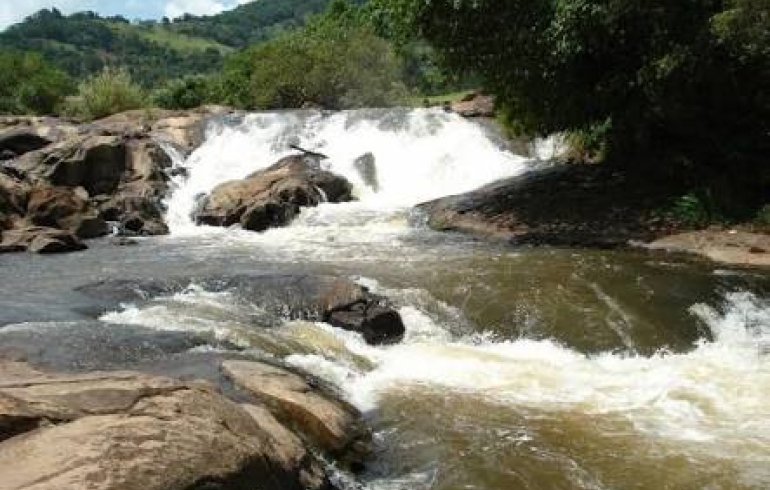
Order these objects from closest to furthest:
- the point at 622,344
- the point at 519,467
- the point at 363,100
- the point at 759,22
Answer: the point at 519,467 → the point at 622,344 → the point at 759,22 → the point at 363,100

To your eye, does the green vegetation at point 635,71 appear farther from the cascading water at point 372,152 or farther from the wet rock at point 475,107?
the wet rock at point 475,107

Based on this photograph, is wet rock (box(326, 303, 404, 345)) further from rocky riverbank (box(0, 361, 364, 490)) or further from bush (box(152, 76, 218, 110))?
bush (box(152, 76, 218, 110))

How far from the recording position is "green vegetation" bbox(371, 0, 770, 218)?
16344 millimetres

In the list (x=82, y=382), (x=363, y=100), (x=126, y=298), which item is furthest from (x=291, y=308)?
(x=363, y=100)

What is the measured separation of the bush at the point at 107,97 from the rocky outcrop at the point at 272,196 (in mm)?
15515

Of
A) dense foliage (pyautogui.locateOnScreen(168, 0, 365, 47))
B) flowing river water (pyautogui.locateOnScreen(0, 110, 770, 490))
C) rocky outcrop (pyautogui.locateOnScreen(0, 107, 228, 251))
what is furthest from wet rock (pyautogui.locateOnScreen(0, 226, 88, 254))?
dense foliage (pyautogui.locateOnScreen(168, 0, 365, 47))

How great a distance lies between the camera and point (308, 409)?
762 centimetres

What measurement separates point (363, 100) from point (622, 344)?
102ft

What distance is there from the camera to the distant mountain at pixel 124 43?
134 m

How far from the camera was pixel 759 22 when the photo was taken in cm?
1420

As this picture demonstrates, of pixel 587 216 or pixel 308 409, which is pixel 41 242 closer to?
pixel 587 216

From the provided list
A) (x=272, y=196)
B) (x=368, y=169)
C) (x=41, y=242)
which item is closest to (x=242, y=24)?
(x=368, y=169)

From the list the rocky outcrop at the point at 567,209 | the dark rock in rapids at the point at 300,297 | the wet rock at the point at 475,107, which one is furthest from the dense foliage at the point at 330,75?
the dark rock in rapids at the point at 300,297

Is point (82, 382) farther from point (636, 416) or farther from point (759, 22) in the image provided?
point (759, 22)
